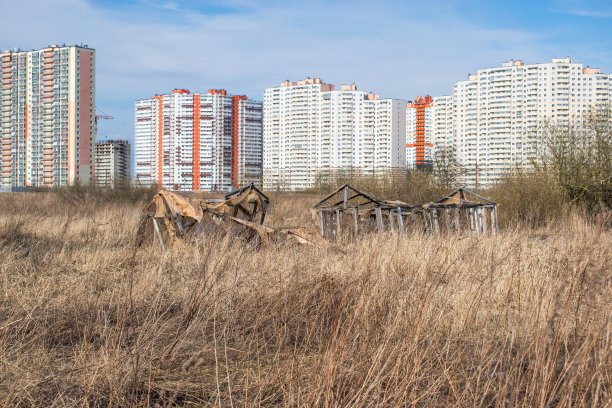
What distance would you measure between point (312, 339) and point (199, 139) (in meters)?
68.0

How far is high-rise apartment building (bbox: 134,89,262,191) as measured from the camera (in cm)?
6956

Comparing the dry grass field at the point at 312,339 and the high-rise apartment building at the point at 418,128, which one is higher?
the high-rise apartment building at the point at 418,128

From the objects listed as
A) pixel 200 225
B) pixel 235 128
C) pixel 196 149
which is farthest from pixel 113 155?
pixel 200 225

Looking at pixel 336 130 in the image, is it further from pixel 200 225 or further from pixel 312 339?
pixel 312 339

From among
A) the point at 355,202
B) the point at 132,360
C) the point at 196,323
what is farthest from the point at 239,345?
the point at 355,202

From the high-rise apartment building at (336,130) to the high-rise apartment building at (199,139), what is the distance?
23.4 ft

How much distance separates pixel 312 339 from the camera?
3.55 m

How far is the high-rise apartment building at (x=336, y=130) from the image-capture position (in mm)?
64812

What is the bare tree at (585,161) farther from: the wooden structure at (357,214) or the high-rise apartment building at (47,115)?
the high-rise apartment building at (47,115)

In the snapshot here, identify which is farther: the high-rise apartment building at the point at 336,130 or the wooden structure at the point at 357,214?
the high-rise apartment building at the point at 336,130

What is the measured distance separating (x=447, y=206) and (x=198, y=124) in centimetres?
6212

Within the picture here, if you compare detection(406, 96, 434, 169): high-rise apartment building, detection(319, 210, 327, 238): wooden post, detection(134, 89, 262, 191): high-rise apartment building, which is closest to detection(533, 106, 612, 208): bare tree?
detection(319, 210, 327, 238): wooden post

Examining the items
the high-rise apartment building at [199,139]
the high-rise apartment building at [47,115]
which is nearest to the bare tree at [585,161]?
the high-rise apartment building at [47,115]

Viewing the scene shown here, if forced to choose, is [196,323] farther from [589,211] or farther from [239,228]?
[589,211]
